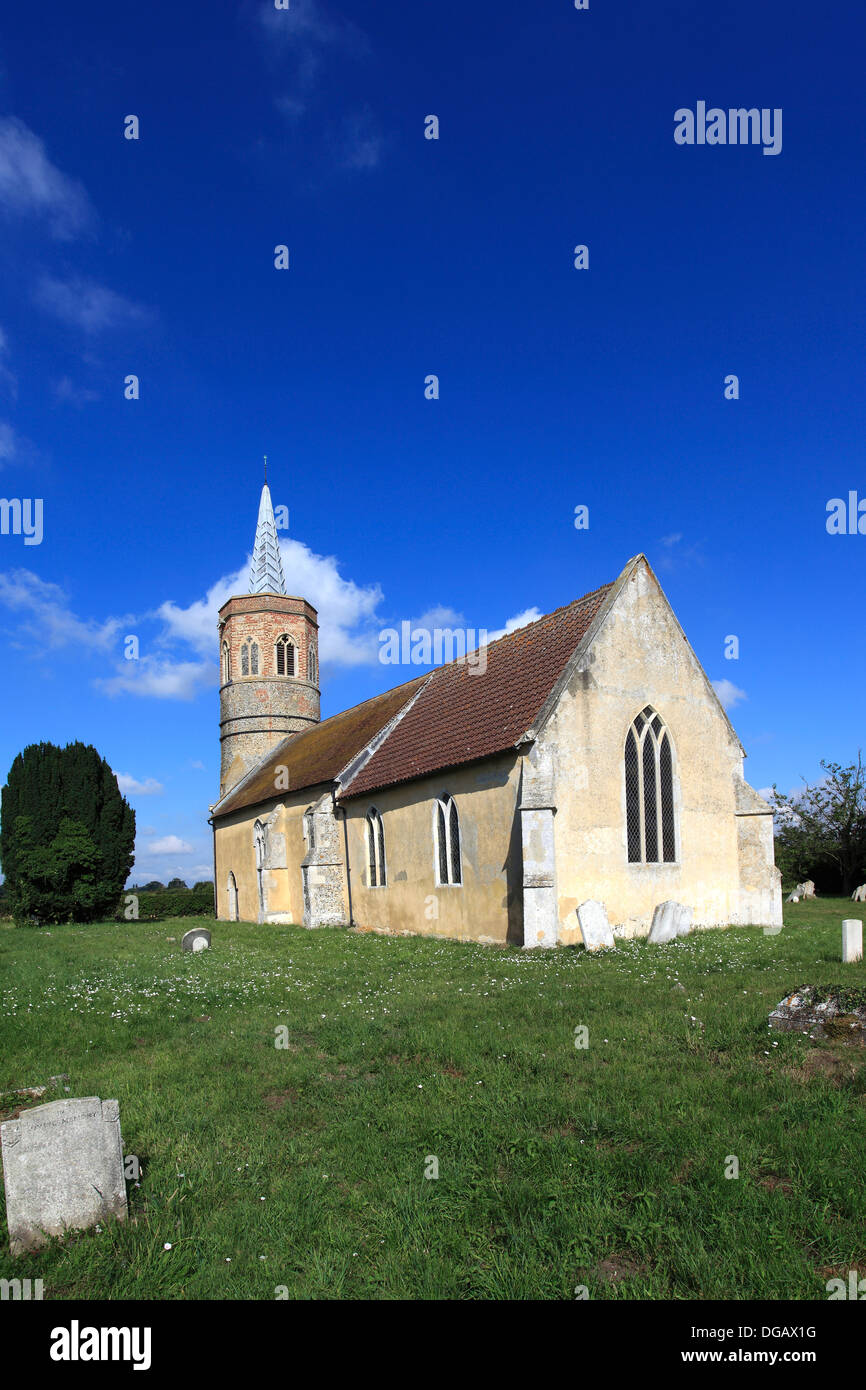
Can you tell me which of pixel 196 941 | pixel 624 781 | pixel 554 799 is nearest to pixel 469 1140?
pixel 554 799

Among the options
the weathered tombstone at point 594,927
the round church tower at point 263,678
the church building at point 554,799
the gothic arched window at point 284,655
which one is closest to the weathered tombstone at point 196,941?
the church building at point 554,799

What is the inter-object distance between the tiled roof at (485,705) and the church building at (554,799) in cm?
7

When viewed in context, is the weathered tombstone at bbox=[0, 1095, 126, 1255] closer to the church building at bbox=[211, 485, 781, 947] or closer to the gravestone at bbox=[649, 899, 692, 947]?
the church building at bbox=[211, 485, 781, 947]

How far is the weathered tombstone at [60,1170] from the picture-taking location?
478 centimetres

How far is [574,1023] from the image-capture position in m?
8.61

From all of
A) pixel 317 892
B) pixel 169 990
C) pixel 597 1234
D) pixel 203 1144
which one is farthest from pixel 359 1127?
pixel 317 892

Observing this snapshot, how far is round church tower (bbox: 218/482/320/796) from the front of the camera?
3984cm

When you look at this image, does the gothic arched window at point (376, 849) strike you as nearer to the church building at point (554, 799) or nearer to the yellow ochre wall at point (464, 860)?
the church building at point (554, 799)

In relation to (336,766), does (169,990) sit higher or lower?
lower

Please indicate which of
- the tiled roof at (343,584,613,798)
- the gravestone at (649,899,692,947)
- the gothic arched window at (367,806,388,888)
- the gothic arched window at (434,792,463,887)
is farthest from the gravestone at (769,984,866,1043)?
the gothic arched window at (367,806,388,888)
